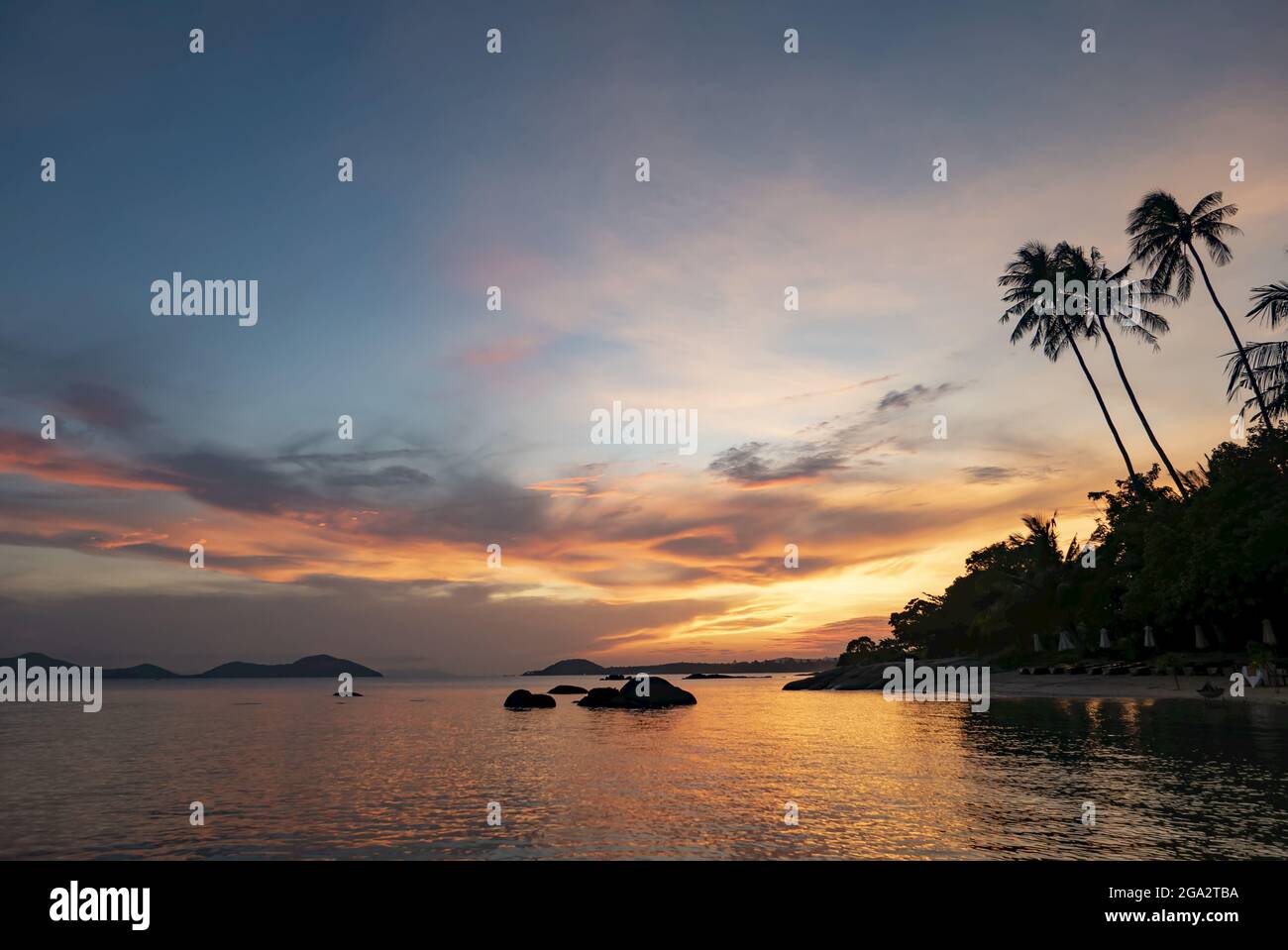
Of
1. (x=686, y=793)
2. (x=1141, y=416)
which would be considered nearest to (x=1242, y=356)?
(x=1141, y=416)

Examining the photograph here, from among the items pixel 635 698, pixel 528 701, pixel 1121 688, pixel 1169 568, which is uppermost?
pixel 1169 568

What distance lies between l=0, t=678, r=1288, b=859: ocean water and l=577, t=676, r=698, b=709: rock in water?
1258 inches

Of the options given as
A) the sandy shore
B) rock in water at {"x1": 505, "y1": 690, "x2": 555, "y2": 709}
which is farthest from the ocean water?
rock in water at {"x1": 505, "y1": 690, "x2": 555, "y2": 709}

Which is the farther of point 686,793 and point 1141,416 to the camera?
point 1141,416

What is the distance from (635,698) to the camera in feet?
231

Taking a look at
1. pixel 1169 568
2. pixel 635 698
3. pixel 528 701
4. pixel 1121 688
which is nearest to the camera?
pixel 1169 568

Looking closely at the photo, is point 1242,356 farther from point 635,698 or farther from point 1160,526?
point 635,698

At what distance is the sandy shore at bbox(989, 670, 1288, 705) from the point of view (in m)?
43.0

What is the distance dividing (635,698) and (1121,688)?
37055 mm

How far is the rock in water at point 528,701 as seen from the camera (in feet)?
230

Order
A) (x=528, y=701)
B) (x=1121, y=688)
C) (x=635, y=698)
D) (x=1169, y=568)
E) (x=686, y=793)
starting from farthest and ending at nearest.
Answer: (x=528, y=701) < (x=635, y=698) < (x=1121, y=688) < (x=1169, y=568) < (x=686, y=793)

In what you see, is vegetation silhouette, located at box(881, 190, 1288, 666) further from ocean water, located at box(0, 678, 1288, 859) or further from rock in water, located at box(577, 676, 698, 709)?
rock in water, located at box(577, 676, 698, 709)
